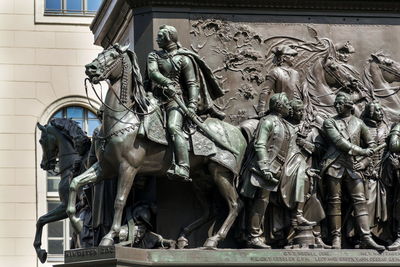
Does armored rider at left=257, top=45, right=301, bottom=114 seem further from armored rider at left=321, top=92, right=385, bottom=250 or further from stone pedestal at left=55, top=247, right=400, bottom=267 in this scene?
stone pedestal at left=55, top=247, right=400, bottom=267

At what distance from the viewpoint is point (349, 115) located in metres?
22.3

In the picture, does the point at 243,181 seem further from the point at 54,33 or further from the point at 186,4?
the point at 54,33

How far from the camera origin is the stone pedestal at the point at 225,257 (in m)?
20.9

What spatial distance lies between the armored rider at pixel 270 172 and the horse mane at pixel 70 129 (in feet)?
12.0

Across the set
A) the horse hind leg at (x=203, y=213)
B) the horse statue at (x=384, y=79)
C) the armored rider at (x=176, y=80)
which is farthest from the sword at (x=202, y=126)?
the horse statue at (x=384, y=79)

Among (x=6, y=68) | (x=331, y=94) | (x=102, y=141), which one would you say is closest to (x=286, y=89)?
(x=331, y=94)

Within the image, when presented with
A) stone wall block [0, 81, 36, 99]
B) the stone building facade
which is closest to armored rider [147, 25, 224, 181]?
the stone building facade

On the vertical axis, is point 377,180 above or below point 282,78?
below

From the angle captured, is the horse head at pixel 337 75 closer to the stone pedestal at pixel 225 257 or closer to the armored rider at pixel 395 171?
the armored rider at pixel 395 171

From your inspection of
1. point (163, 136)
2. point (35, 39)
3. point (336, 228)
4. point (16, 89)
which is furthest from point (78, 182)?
point (35, 39)

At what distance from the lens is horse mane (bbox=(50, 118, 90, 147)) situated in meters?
24.6

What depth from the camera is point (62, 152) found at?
25016mm

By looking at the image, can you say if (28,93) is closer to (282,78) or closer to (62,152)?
(62,152)

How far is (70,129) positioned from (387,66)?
4838 mm
